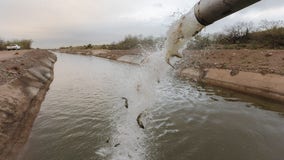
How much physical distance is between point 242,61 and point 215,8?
55.7ft

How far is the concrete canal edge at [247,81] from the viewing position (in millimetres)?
12312

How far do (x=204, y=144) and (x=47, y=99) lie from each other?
9269 mm

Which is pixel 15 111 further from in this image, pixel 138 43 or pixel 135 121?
pixel 138 43

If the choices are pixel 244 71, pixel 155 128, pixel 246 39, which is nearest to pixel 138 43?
pixel 246 39

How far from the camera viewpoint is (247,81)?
14414 millimetres

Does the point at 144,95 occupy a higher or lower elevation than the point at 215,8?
lower

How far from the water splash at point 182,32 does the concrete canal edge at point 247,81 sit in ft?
32.4

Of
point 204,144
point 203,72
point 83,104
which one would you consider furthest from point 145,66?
point 203,72

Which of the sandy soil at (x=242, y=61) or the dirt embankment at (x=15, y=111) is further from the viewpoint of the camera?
the sandy soil at (x=242, y=61)

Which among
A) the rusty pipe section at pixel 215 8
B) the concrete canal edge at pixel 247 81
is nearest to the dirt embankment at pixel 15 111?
the rusty pipe section at pixel 215 8

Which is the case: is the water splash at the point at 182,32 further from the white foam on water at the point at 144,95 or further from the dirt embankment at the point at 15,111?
the dirt embankment at the point at 15,111

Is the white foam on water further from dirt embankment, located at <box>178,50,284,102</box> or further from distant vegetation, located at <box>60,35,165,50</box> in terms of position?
dirt embankment, located at <box>178,50,284,102</box>

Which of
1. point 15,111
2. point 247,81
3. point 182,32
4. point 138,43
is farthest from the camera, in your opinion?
point 138,43

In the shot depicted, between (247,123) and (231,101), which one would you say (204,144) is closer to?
(247,123)
